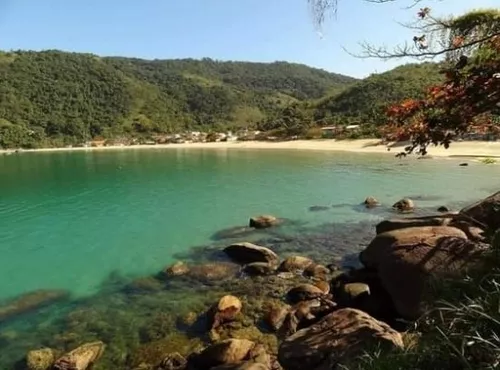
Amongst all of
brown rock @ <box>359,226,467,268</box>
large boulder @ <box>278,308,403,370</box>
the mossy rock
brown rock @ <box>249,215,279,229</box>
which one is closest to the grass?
large boulder @ <box>278,308,403,370</box>

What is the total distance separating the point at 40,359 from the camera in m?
9.33

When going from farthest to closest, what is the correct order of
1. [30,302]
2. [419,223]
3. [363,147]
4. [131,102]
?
[131,102]
[363,147]
[30,302]
[419,223]

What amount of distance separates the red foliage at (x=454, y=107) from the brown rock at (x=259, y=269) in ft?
22.4

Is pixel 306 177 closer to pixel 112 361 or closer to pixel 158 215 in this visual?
pixel 158 215

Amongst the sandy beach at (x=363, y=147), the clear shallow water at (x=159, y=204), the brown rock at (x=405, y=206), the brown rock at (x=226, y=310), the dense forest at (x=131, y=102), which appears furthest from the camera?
the dense forest at (x=131, y=102)

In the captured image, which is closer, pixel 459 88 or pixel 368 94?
pixel 459 88

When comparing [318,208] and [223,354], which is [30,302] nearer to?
[223,354]

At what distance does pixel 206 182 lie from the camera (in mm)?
41125

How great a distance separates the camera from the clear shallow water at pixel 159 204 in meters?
17.7

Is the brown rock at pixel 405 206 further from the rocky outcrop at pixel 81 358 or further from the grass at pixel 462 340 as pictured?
the grass at pixel 462 340

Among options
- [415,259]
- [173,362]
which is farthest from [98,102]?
[415,259]

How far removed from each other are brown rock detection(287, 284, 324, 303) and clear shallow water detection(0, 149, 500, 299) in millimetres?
5929

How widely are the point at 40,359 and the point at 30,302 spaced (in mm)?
4557

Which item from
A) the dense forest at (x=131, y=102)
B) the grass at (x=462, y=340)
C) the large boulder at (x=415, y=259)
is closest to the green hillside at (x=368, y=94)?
the dense forest at (x=131, y=102)
